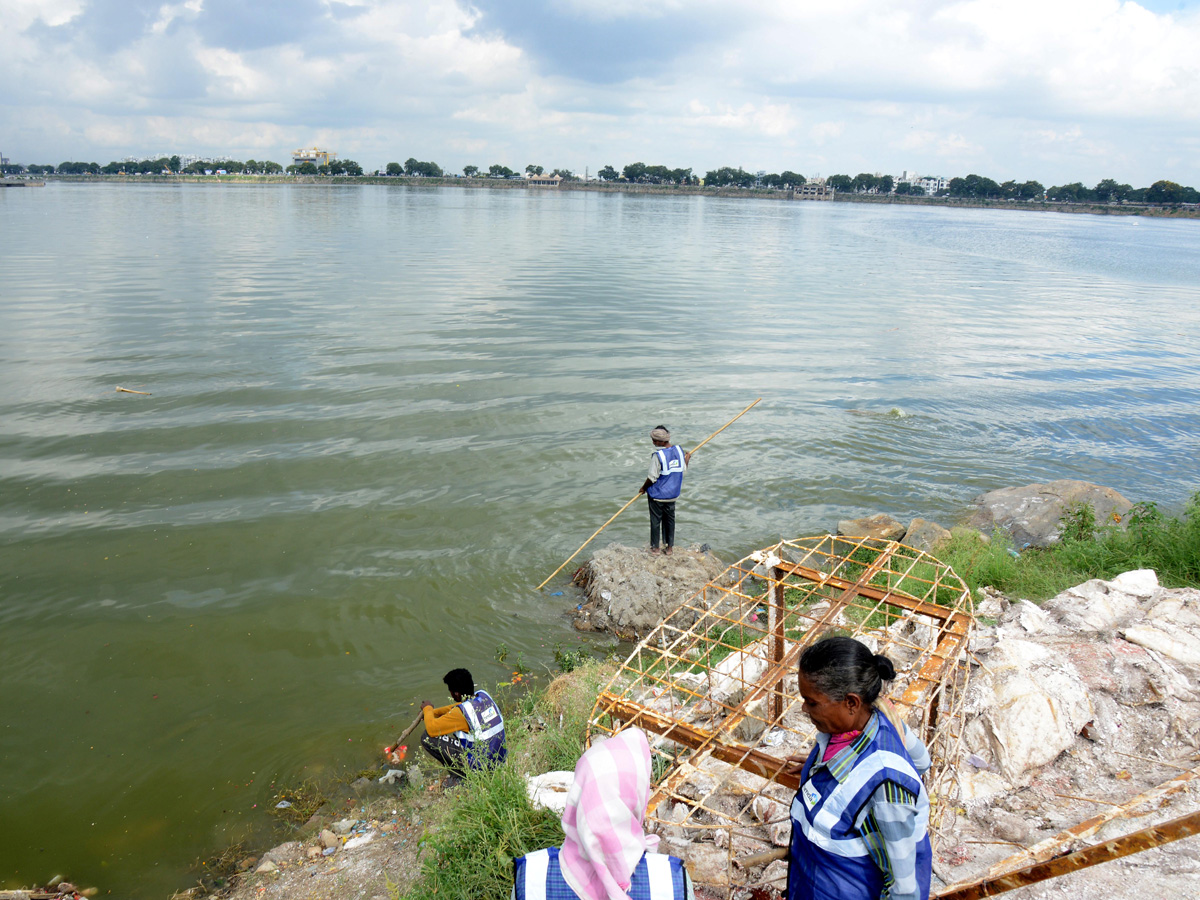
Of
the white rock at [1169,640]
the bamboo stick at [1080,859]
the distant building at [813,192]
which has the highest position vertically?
the distant building at [813,192]

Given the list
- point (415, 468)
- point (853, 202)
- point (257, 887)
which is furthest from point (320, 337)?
point (853, 202)

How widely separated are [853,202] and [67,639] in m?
192

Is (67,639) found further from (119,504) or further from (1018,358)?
(1018,358)

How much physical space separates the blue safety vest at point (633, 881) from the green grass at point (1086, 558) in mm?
5681

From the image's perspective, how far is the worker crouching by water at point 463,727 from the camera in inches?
216

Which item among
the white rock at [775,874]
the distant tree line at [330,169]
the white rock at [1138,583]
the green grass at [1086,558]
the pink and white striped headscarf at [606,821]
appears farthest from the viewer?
the distant tree line at [330,169]

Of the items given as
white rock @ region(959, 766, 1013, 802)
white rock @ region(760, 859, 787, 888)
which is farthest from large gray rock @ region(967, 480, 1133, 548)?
white rock @ region(760, 859, 787, 888)

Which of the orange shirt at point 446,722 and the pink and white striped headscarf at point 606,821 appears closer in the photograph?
the pink and white striped headscarf at point 606,821

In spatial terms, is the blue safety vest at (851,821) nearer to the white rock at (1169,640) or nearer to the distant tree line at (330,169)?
the white rock at (1169,640)

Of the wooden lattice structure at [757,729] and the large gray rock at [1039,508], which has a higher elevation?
the wooden lattice structure at [757,729]

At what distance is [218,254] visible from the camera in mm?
34781

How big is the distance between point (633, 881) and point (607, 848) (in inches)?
9.4

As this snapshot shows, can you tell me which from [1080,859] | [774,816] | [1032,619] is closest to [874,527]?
[1032,619]

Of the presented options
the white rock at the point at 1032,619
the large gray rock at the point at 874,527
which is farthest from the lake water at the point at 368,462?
the white rock at the point at 1032,619
